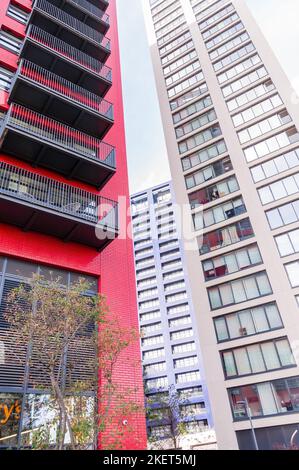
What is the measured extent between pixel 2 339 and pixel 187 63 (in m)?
44.7

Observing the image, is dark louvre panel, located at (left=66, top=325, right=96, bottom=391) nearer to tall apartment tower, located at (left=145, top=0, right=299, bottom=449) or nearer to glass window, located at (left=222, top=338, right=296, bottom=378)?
tall apartment tower, located at (left=145, top=0, right=299, bottom=449)

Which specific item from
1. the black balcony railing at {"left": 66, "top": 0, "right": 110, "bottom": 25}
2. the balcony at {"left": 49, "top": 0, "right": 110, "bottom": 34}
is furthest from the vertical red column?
the black balcony railing at {"left": 66, "top": 0, "right": 110, "bottom": 25}

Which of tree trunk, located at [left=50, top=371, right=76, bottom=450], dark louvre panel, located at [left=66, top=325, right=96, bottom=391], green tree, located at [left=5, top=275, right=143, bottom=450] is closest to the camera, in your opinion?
tree trunk, located at [left=50, top=371, right=76, bottom=450]

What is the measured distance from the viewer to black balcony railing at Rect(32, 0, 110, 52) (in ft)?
61.0

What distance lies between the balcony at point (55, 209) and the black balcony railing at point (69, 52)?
745 centimetres

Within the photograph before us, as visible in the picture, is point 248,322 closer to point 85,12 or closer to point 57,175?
point 57,175

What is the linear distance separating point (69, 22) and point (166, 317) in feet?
214

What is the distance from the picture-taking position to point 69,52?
19500 mm

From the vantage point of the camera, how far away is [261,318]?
A: 29.9 meters

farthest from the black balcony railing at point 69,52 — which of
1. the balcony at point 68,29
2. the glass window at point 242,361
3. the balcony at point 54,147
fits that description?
the glass window at point 242,361

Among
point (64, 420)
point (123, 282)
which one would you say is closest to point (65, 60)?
point (123, 282)

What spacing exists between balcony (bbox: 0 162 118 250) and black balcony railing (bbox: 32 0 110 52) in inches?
384

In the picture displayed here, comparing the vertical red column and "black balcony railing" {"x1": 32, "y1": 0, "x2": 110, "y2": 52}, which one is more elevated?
"black balcony railing" {"x1": 32, "y1": 0, "x2": 110, "y2": 52}

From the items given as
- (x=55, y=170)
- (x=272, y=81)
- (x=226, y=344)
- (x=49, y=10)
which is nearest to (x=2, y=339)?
(x=55, y=170)
